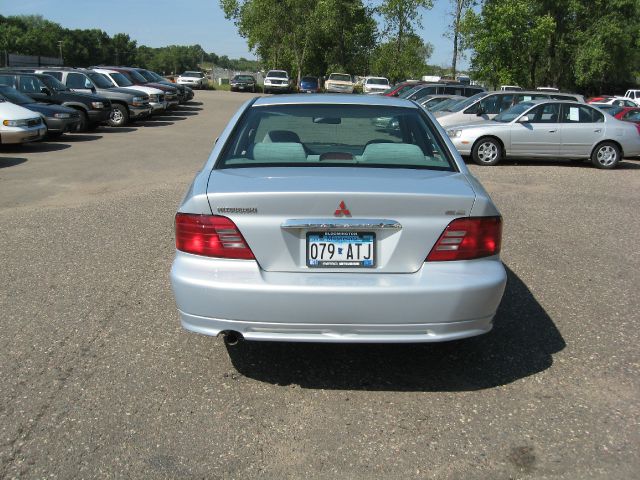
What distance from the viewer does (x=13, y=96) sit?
15.2 metres

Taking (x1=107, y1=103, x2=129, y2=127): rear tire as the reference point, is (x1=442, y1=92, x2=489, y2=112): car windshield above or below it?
above

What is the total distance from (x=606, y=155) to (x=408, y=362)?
1193cm

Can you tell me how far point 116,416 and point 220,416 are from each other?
0.54m

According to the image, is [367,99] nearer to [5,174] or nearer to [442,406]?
[442,406]

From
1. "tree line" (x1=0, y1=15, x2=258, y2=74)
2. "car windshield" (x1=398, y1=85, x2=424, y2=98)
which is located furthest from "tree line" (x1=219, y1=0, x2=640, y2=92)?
"tree line" (x1=0, y1=15, x2=258, y2=74)

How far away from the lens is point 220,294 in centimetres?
325

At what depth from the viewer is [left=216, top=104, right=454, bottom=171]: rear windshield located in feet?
12.8

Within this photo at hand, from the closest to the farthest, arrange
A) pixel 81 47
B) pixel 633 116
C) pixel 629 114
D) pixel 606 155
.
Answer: pixel 606 155, pixel 633 116, pixel 629 114, pixel 81 47

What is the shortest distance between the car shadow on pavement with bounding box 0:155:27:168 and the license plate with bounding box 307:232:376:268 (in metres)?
10.6

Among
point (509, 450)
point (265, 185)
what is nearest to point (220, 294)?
point (265, 185)

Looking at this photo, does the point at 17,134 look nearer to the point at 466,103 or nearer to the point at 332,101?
the point at 466,103

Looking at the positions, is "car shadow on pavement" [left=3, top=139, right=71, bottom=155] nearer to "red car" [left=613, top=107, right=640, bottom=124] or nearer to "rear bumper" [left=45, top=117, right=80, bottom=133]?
"rear bumper" [left=45, top=117, right=80, bottom=133]

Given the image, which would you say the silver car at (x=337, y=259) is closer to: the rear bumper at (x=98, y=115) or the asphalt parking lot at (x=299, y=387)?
the asphalt parking lot at (x=299, y=387)

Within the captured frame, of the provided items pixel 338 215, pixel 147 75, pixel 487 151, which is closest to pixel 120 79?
pixel 147 75
